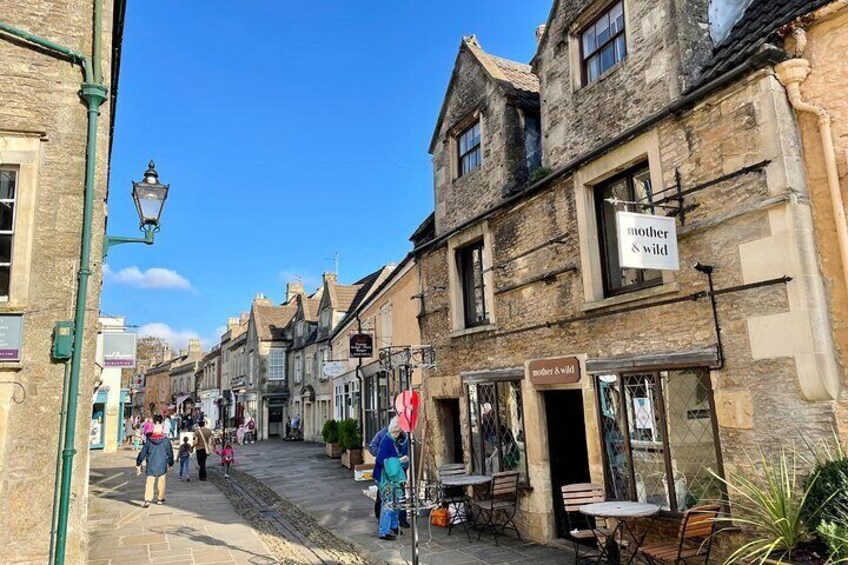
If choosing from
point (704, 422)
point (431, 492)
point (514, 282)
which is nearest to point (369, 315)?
point (431, 492)

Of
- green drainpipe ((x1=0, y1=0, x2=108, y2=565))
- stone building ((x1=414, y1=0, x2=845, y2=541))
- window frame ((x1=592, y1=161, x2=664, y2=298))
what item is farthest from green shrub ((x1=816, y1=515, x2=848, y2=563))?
green drainpipe ((x1=0, y1=0, x2=108, y2=565))

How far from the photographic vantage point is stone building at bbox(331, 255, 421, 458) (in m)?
14.9

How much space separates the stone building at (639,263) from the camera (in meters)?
5.69

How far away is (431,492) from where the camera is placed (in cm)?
1113

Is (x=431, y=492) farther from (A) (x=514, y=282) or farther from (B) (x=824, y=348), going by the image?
(B) (x=824, y=348)

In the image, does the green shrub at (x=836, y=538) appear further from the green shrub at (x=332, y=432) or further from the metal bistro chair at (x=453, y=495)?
the green shrub at (x=332, y=432)

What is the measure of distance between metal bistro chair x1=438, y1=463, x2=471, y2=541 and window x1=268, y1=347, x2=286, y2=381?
3157 cm

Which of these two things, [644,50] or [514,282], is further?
[514,282]

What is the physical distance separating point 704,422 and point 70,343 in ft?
23.9

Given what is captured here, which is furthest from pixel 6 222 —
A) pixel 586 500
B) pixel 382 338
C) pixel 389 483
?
pixel 382 338

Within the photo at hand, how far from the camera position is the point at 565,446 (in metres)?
9.28

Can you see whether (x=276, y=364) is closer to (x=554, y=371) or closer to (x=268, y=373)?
(x=268, y=373)

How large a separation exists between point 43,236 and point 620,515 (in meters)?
7.44

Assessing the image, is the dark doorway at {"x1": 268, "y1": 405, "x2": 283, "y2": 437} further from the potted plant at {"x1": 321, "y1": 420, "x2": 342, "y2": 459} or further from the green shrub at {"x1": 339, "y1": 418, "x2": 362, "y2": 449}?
the green shrub at {"x1": 339, "y1": 418, "x2": 362, "y2": 449}
